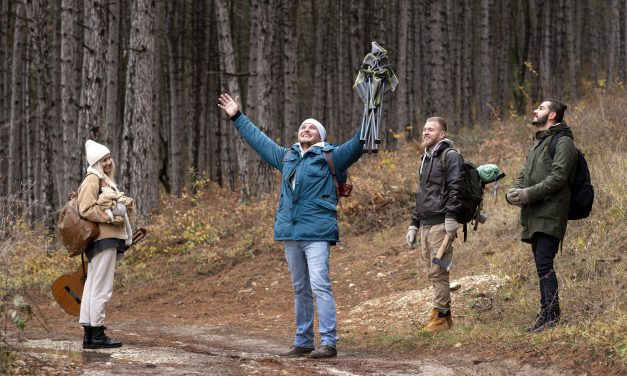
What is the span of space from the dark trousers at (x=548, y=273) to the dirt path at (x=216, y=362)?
2.67ft

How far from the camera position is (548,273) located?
7.41 metres

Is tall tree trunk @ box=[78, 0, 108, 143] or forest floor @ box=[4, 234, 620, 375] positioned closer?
forest floor @ box=[4, 234, 620, 375]

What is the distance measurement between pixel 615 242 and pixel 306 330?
3964mm

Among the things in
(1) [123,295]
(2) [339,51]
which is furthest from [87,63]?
(2) [339,51]

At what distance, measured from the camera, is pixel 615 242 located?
31.0 ft

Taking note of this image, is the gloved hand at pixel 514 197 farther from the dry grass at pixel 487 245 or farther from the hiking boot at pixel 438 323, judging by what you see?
the hiking boot at pixel 438 323

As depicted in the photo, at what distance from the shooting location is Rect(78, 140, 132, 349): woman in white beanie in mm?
7641

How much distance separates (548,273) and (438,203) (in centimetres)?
123

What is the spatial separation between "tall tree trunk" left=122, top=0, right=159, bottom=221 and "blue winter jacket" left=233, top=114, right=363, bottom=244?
9.69 m


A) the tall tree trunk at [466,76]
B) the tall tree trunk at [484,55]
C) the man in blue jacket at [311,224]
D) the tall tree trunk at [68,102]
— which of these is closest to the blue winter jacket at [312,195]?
the man in blue jacket at [311,224]

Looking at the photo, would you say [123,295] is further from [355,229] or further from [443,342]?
[443,342]

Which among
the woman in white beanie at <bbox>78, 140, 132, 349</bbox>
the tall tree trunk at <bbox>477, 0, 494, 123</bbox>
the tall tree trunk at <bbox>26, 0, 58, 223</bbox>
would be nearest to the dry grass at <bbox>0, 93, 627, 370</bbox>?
the woman in white beanie at <bbox>78, 140, 132, 349</bbox>

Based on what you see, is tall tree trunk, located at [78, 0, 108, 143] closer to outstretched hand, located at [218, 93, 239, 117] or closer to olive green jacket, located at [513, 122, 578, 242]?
outstretched hand, located at [218, 93, 239, 117]

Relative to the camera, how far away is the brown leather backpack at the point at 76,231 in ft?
24.8
